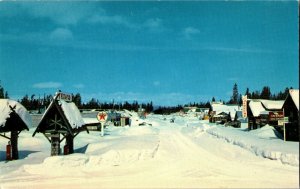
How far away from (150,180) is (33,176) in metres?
5.70

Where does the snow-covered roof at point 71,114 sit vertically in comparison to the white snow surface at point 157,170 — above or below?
above

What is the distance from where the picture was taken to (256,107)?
155ft

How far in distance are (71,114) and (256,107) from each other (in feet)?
103

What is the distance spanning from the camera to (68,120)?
21406mm

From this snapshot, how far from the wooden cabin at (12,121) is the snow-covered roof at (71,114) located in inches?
162

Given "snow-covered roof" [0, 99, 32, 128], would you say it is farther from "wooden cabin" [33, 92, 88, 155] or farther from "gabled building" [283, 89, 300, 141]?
"gabled building" [283, 89, 300, 141]

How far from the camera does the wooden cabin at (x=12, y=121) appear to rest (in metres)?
23.4

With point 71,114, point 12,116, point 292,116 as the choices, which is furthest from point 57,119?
point 292,116

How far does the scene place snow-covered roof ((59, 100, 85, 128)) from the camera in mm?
21484

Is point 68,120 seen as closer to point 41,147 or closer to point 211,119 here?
point 41,147

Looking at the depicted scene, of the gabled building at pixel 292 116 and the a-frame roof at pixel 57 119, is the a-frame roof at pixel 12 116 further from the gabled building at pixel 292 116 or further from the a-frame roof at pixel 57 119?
the gabled building at pixel 292 116

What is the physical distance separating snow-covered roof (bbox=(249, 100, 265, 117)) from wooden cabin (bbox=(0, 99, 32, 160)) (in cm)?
3068

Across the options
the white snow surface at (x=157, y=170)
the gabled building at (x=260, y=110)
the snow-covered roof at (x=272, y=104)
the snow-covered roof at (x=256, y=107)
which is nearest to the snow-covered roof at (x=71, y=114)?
the white snow surface at (x=157, y=170)

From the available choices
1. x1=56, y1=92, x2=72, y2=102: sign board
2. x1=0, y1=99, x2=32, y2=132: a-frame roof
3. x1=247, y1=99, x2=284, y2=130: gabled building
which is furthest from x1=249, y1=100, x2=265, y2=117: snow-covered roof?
x1=0, y1=99, x2=32, y2=132: a-frame roof
